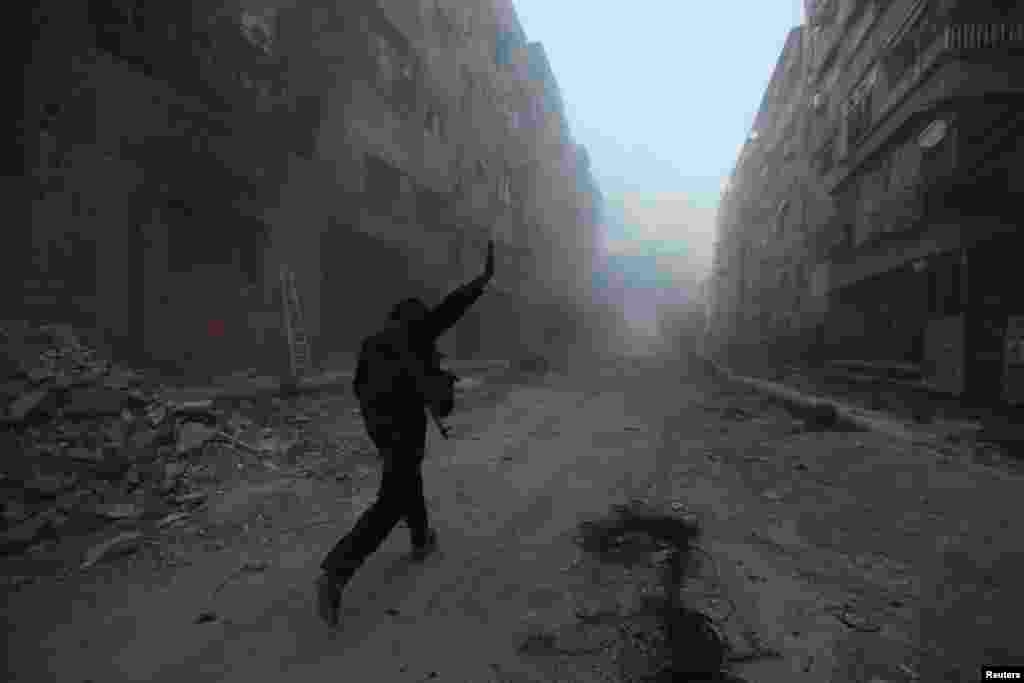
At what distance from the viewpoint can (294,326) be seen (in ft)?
33.9

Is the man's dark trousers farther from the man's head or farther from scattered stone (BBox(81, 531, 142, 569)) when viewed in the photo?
scattered stone (BBox(81, 531, 142, 569))

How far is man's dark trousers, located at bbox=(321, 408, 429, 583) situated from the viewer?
8.48 ft

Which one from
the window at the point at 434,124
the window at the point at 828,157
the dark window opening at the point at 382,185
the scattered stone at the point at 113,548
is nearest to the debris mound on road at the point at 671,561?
the scattered stone at the point at 113,548

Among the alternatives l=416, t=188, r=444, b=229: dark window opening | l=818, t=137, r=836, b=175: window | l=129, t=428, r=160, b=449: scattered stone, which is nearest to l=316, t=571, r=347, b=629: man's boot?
l=129, t=428, r=160, b=449: scattered stone

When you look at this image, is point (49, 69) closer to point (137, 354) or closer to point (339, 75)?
point (137, 354)

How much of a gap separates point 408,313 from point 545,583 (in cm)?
188

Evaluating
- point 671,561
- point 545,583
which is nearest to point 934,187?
point 671,561

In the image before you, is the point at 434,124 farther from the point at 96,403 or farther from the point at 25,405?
the point at 25,405

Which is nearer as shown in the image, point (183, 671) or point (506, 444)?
point (183, 671)

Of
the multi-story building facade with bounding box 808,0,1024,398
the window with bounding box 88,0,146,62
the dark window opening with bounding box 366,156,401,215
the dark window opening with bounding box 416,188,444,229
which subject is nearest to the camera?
the window with bounding box 88,0,146,62

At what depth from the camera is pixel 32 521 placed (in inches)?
136

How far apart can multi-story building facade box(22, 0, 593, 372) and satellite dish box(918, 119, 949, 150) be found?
1393 centimetres

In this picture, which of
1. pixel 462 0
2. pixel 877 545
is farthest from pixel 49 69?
pixel 462 0

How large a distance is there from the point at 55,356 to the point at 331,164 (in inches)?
337
